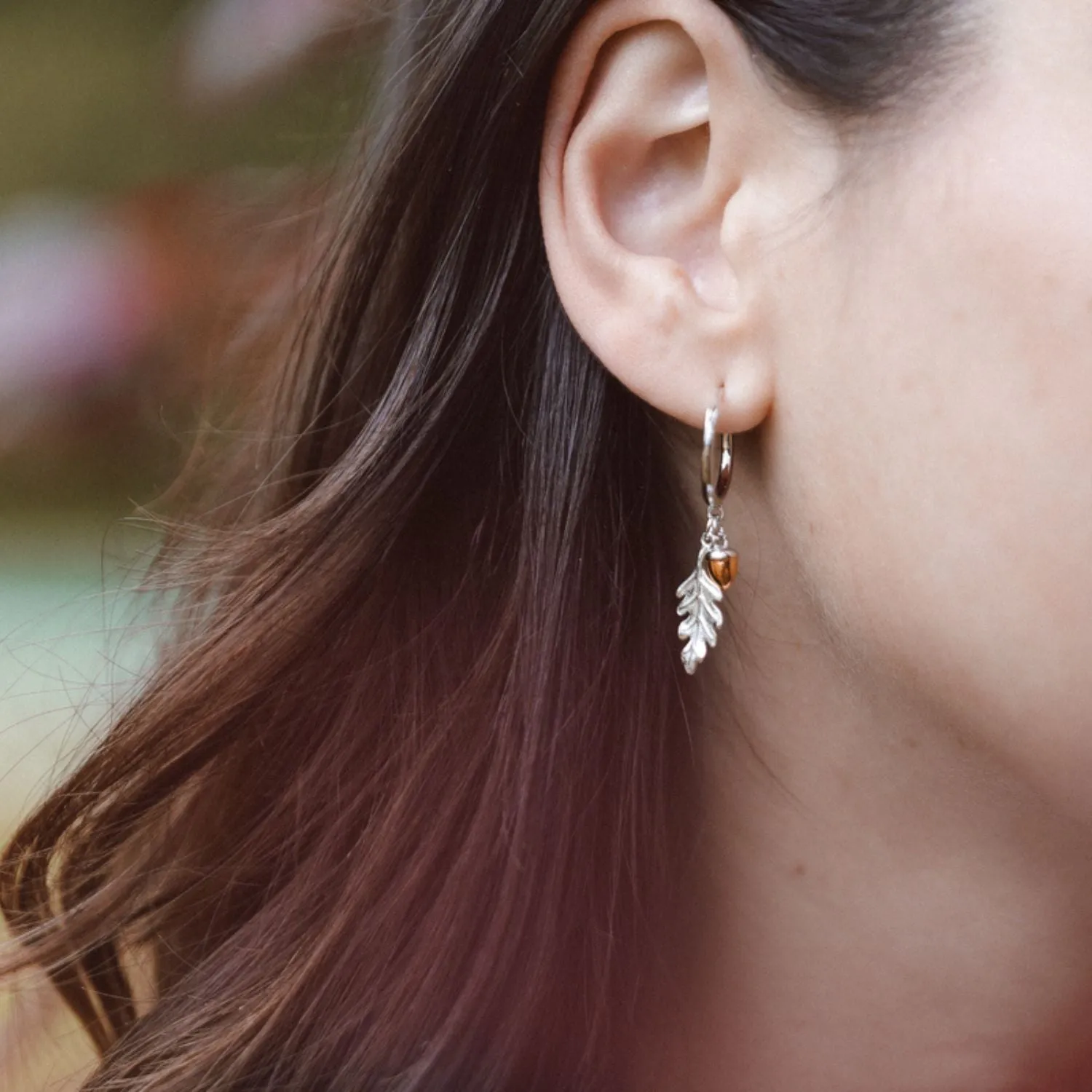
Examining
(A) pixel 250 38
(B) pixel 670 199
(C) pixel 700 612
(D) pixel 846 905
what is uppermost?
(A) pixel 250 38

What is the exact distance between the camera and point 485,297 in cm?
58

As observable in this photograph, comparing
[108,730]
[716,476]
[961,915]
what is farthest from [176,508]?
[961,915]

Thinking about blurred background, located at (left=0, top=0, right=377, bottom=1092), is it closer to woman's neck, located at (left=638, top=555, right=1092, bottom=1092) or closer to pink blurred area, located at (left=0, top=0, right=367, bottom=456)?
pink blurred area, located at (left=0, top=0, right=367, bottom=456)

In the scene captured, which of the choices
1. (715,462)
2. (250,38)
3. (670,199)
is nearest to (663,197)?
(670,199)

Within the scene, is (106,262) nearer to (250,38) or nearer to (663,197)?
(250,38)

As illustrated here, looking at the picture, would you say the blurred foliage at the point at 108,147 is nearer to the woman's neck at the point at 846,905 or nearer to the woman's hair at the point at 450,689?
the woman's hair at the point at 450,689

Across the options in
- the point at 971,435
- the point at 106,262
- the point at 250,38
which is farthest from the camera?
the point at 106,262

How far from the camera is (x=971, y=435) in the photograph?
0.46m

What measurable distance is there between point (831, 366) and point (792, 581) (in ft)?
0.45

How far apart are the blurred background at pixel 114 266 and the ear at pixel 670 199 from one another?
1.40 feet

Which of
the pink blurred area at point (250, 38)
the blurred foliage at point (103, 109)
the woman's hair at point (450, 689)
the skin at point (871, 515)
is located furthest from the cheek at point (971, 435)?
the blurred foliage at point (103, 109)

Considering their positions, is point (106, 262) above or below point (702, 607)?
above

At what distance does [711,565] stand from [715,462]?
0.05 metres

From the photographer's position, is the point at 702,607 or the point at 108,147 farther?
the point at 108,147
